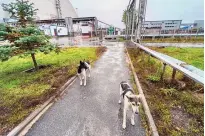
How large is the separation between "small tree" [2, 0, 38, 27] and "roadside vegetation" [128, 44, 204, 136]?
6.41m

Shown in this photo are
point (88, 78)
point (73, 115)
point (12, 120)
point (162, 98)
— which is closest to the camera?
point (12, 120)

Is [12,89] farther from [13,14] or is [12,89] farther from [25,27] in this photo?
[13,14]

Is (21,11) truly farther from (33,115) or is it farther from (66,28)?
(66,28)

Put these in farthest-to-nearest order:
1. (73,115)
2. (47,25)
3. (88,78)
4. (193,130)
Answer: (47,25) < (88,78) < (73,115) < (193,130)

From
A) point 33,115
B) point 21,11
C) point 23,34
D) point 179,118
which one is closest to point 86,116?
point 33,115

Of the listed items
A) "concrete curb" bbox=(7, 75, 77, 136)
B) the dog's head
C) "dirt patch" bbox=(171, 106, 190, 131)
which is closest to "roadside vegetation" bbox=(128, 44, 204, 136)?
"dirt patch" bbox=(171, 106, 190, 131)

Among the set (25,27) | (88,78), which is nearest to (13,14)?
(25,27)

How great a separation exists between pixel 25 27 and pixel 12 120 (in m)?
5.04

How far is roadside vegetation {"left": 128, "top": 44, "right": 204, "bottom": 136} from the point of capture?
2969mm

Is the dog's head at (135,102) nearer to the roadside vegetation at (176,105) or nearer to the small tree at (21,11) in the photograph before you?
the roadside vegetation at (176,105)

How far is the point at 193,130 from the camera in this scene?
9.54 feet

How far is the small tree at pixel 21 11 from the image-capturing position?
633 centimetres

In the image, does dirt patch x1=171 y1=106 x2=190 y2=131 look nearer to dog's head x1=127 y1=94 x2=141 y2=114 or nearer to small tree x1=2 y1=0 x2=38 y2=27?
dog's head x1=127 y1=94 x2=141 y2=114

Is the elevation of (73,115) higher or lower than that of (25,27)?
lower
